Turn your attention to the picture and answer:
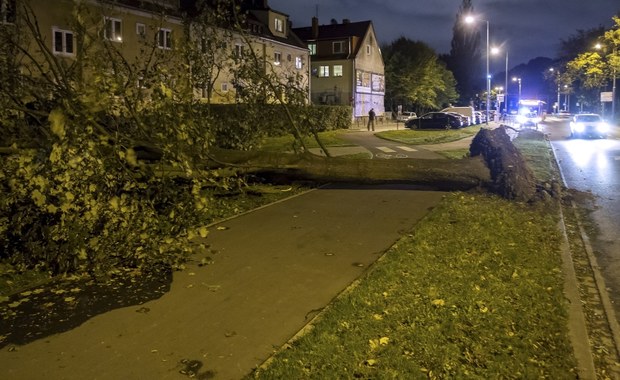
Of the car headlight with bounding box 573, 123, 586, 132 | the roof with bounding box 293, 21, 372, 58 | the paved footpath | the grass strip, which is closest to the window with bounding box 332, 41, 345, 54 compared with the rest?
the roof with bounding box 293, 21, 372, 58

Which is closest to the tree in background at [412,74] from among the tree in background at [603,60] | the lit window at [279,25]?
the tree in background at [603,60]

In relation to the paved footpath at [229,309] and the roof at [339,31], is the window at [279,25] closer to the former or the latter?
the roof at [339,31]

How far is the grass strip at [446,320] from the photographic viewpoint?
4.03 meters

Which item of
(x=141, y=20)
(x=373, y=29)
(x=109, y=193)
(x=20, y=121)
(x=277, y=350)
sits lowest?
(x=277, y=350)

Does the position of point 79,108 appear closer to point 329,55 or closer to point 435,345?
point 435,345

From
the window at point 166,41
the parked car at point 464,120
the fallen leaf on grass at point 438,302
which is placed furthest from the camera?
the parked car at point 464,120

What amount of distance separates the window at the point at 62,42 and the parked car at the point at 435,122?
24021mm

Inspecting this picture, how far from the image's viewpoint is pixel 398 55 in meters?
69.2

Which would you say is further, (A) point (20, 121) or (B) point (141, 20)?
(B) point (141, 20)

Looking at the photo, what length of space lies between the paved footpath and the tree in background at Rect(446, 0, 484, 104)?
303 ft

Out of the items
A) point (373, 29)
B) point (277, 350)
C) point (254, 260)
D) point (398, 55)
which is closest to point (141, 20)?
point (254, 260)

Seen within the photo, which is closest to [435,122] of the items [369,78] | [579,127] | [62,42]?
[579,127]

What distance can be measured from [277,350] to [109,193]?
2729 millimetres

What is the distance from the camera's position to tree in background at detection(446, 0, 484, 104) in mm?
96125
